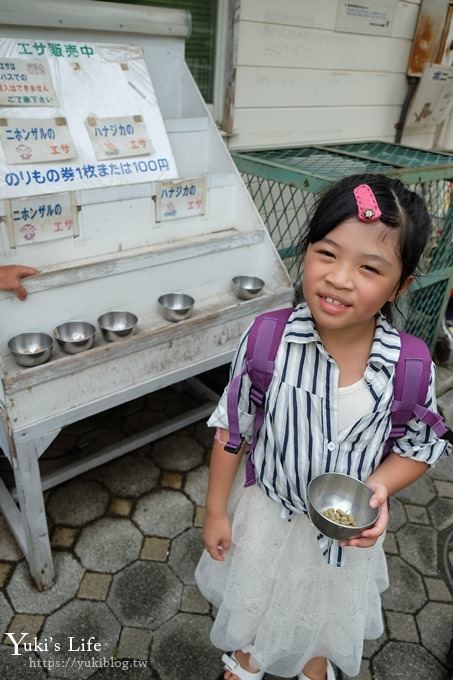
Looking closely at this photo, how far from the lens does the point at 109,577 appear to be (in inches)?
82.2

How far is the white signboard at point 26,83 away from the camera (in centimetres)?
202

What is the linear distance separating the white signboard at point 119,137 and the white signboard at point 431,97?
Answer: 271cm

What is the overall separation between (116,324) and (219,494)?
92cm

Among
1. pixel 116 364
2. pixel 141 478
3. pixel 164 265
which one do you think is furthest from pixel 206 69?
pixel 141 478

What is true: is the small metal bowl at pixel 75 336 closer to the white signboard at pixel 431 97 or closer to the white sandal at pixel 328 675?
the white sandal at pixel 328 675

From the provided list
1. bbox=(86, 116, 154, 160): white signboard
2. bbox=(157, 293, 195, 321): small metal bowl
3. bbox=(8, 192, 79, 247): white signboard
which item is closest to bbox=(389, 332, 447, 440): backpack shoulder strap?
bbox=(157, 293, 195, 321): small metal bowl

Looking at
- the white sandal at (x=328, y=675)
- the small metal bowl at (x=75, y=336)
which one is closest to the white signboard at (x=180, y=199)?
the small metal bowl at (x=75, y=336)

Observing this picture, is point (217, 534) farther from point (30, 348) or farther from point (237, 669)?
point (30, 348)

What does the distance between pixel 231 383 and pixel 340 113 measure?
3.13m

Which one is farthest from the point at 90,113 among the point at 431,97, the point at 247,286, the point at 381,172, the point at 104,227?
the point at 431,97

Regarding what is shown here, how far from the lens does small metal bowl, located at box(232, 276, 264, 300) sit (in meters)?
2.29

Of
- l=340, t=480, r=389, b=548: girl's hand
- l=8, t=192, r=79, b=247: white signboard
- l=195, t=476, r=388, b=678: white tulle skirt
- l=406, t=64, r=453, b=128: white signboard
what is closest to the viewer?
l=340, t=480, r=389, b=548: girl's hand

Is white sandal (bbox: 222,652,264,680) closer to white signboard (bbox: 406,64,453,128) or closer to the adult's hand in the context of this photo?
the adult's hand

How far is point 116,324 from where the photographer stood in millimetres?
→ 1999
